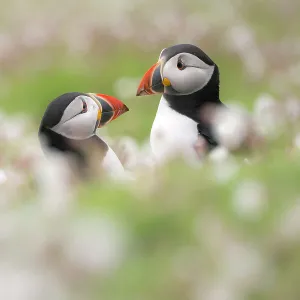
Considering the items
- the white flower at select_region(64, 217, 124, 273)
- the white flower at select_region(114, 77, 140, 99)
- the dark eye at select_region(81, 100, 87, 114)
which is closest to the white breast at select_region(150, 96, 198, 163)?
the dark eye at select_region(81, 100, 87, 114)

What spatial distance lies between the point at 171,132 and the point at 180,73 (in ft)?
0.71

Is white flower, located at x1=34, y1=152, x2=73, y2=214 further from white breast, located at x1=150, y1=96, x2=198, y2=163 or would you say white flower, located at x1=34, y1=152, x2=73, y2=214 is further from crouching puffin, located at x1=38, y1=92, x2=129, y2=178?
white breast, located at x1=150, y1=96, x2=198, y2=163

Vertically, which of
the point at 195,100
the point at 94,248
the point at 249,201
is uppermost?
the point at 195,100

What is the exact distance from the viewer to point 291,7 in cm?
482

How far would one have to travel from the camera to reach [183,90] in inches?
97.3

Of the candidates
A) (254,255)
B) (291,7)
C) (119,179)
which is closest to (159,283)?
(254,255)

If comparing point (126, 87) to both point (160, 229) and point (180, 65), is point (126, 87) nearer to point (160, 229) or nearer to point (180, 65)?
point (180, 65)

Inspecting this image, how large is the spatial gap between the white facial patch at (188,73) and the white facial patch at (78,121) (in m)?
0.32

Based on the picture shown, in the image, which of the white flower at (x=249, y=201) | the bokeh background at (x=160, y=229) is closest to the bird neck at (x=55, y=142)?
the bokeh background at (x=160, y=229)

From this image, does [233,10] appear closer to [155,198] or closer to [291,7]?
[291,7]

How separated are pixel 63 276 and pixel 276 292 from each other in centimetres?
33

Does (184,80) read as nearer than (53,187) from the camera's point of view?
No

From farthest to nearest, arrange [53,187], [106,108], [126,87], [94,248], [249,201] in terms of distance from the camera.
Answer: [126,87] < [106,108] < [53,187] < [249,201] < [94,248]

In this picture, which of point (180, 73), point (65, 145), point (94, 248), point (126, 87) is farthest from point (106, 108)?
point (126, 87)
